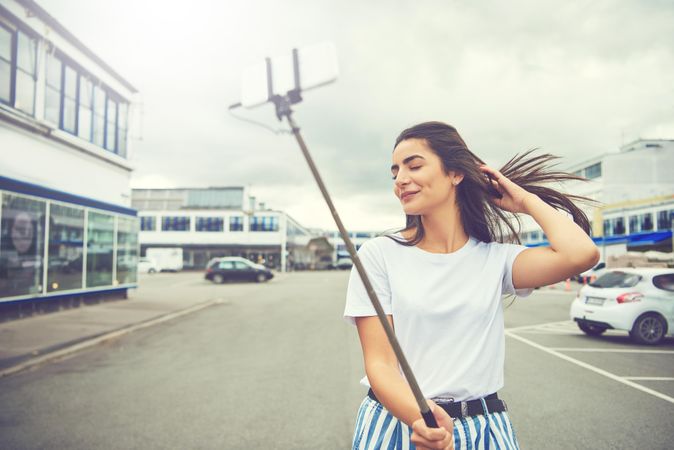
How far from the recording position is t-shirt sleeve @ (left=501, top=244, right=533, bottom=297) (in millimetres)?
1877

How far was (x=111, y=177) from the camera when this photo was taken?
57.4 feet

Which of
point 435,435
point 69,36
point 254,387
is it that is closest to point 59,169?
point 69,36

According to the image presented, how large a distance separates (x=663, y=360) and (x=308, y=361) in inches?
226

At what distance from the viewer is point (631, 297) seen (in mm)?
9648

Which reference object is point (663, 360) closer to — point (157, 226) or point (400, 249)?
point (400, 249)

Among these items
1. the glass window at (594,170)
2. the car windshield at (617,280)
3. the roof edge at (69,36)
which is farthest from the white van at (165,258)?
the car windshield at (617,280)

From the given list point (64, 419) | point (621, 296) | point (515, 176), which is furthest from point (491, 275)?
point (621, 296)

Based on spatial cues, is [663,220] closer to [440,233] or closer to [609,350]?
[609,350]

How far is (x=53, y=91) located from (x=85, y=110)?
177 centimetres

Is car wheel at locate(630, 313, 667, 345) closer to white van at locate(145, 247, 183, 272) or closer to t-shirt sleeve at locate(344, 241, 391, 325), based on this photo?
t-shirt sleeve at locate(344, 241, 391, 325)

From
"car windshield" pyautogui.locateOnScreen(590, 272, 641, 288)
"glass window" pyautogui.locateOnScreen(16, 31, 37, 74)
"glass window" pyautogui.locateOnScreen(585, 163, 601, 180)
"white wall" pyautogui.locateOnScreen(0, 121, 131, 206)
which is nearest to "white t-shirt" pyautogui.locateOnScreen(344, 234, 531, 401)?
"car windshield" pyautogui.locateOnScreen(590, 272, 641, 288)

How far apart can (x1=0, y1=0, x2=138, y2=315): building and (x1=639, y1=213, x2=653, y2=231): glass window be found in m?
40.8

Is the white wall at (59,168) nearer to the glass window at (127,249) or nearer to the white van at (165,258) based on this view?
the glass window at (127,249)

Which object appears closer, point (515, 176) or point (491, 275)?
point (491, 275)
